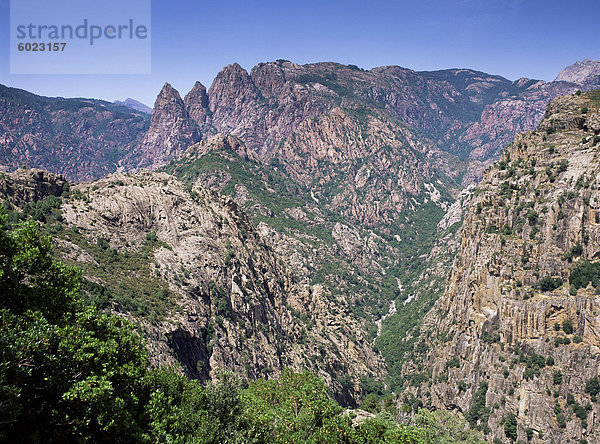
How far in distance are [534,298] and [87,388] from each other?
315 ft

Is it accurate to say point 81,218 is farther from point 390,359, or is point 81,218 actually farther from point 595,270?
point 390,359

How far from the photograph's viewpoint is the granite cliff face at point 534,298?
79.1 meters

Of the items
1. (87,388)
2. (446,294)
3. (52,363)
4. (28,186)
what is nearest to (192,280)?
(28,186)

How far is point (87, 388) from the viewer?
21969 mm

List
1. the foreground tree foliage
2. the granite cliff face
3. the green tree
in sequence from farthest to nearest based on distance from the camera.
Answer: the granite cliff face < the foreground tree foliage < the green tree

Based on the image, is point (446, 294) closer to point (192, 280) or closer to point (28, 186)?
point (192, 280)

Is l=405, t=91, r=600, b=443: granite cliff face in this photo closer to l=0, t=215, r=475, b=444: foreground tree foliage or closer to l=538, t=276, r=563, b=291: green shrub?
l=538, t=276, r=563, b=291: green shrub

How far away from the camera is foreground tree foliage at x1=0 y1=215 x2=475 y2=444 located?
69.0 ft

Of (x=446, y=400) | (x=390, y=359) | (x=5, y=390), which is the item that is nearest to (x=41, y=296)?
(x=5, y=390)

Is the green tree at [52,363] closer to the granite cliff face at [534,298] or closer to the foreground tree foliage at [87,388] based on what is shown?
the foreground tree foliage at [87,388]

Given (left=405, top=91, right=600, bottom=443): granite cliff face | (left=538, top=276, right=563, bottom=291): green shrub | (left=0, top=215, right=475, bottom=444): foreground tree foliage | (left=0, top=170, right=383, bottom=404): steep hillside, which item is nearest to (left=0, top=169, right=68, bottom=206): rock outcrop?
(left=0, top=170, right=383, bottom=404): steep hillside

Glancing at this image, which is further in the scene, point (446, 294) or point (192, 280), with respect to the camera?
point (446, 294)

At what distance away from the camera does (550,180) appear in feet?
330

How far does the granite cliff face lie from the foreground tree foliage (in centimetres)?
5909
